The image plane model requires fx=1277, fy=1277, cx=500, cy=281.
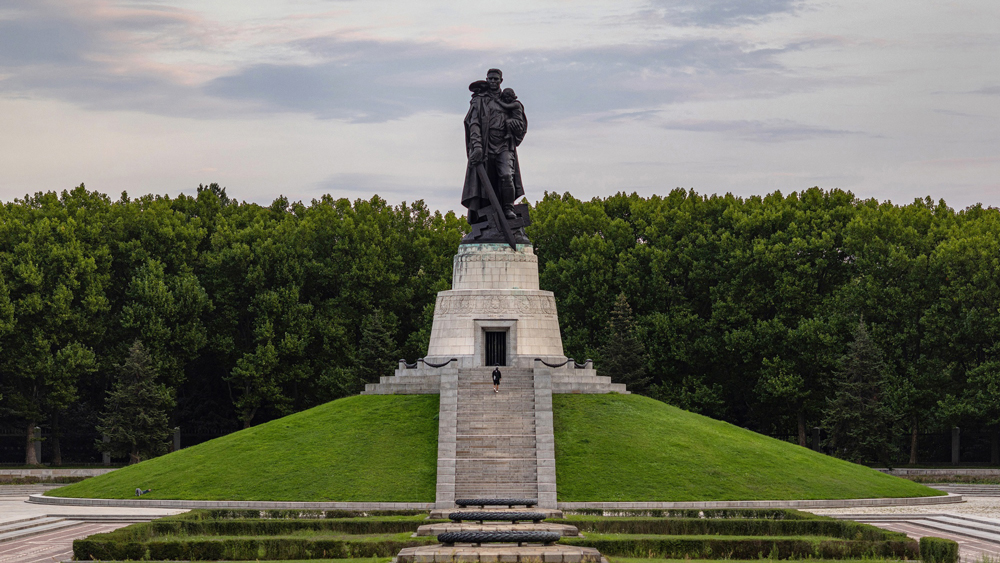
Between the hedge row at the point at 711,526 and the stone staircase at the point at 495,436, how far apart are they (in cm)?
740

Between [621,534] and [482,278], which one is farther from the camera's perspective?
[482,278]

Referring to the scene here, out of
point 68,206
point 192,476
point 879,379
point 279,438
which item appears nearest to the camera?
point 192,476

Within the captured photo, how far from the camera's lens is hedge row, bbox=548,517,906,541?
101 feet

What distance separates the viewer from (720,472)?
41.3 metres

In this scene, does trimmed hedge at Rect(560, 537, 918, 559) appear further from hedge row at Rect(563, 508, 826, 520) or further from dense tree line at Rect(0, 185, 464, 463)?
dense tree line at Rect(0, 185, 464, 463)

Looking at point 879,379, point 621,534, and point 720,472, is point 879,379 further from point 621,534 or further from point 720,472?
point 621,534

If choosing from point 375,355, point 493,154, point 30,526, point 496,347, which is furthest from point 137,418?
point 30,526

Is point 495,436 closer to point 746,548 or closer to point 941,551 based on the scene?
point 746,548

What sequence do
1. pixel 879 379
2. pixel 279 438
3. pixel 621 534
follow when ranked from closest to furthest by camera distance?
pixel 621 534 < pixel 279 438 < pixel 879 379

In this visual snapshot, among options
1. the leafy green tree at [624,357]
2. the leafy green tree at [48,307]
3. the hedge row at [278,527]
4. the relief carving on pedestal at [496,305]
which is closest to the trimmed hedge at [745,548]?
the hedge row at [278,527]

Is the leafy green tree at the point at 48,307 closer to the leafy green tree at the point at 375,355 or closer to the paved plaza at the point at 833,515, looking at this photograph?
the leafy green tree at the point at 375,355

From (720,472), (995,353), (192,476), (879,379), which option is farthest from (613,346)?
(192,476)

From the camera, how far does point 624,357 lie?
6350 cm

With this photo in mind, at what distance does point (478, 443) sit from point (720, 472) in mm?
7888
